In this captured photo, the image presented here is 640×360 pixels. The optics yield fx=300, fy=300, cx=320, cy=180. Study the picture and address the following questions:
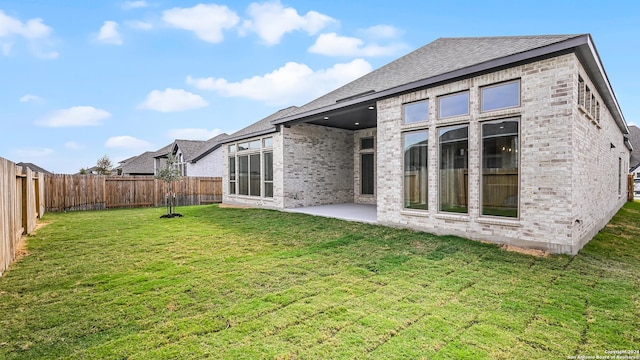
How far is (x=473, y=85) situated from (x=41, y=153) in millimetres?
37039

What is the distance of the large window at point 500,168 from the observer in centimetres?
614

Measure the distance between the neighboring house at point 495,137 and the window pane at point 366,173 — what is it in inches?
140

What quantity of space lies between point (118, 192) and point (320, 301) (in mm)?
17060

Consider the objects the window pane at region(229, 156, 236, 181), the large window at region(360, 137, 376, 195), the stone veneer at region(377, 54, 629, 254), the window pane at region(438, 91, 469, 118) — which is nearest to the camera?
the stone veneer at region(377, 54, 629, 254)

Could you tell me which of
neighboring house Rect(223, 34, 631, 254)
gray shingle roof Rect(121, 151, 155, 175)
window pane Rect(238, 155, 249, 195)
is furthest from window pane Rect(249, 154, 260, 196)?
gray shingle roof Rect(121, 151, 155, 175)

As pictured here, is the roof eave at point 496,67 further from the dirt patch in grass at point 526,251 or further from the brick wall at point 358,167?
the brick wall at point 358,167

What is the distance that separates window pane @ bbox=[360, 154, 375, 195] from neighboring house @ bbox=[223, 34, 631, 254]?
140 inches

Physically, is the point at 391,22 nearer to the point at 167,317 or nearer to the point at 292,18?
the point at 292,18

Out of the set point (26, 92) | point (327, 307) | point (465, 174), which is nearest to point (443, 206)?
point (465, 174)

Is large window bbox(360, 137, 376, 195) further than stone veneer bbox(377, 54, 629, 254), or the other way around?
large window bbox(360, 137, 376, 195)

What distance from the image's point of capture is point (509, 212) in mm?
6215

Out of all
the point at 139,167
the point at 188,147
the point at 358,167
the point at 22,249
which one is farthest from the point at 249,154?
the point at 139,167

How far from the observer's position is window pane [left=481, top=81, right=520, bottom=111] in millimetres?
6096

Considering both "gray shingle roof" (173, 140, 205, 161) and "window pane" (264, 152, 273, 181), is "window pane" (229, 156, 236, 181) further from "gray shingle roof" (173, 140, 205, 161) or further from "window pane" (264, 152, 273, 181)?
"gray shingle roof" (173, 140, 205, 161)
